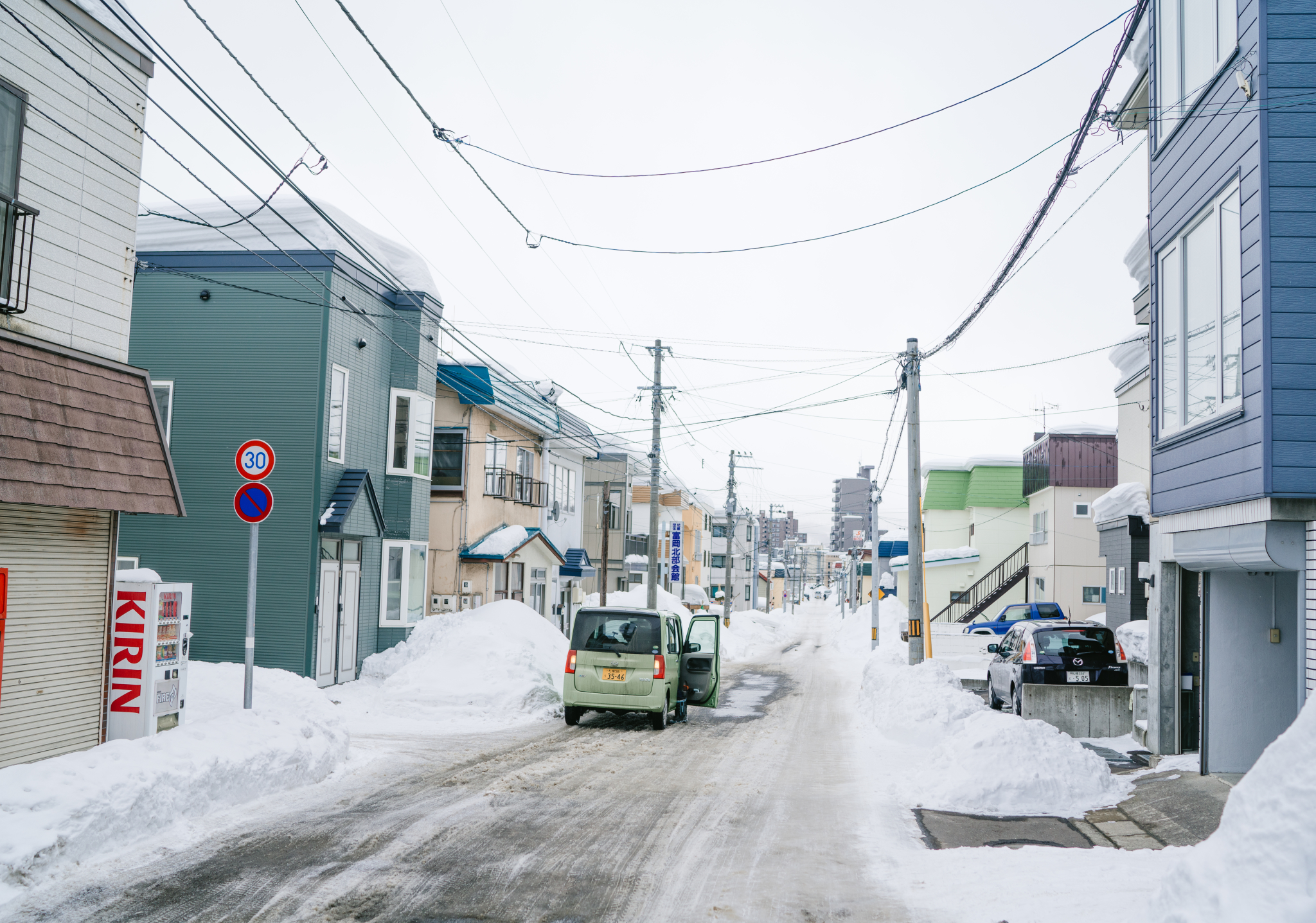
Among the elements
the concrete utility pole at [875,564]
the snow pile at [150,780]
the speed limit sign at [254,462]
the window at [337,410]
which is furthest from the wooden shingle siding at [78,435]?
the concrete utility pole at [875,564]

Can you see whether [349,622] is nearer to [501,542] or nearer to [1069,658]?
[501,542]

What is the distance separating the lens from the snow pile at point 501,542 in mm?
26578

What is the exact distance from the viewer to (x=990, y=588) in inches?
1784

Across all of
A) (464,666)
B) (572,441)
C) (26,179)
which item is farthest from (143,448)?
(572,441)

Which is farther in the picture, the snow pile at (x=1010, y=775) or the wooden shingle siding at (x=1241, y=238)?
the snow pile at (x=1010, y=775)

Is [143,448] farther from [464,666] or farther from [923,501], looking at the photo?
[923,501]

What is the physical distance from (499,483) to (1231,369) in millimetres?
21687

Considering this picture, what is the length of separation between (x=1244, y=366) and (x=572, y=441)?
93.5ft

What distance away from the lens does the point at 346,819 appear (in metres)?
8.45

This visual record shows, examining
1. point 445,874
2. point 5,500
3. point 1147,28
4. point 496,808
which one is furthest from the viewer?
point 1147,28

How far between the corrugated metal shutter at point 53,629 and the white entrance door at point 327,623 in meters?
9.46

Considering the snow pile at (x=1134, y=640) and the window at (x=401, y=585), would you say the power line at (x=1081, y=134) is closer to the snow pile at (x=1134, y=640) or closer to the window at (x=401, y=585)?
the snow pile at (x=1134, y=640)

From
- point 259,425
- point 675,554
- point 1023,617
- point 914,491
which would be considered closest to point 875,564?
point 1023,617

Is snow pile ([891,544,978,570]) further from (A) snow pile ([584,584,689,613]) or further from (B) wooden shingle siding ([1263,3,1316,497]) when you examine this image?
(B) wooden shingle siding ([1263,3,1316,497])
